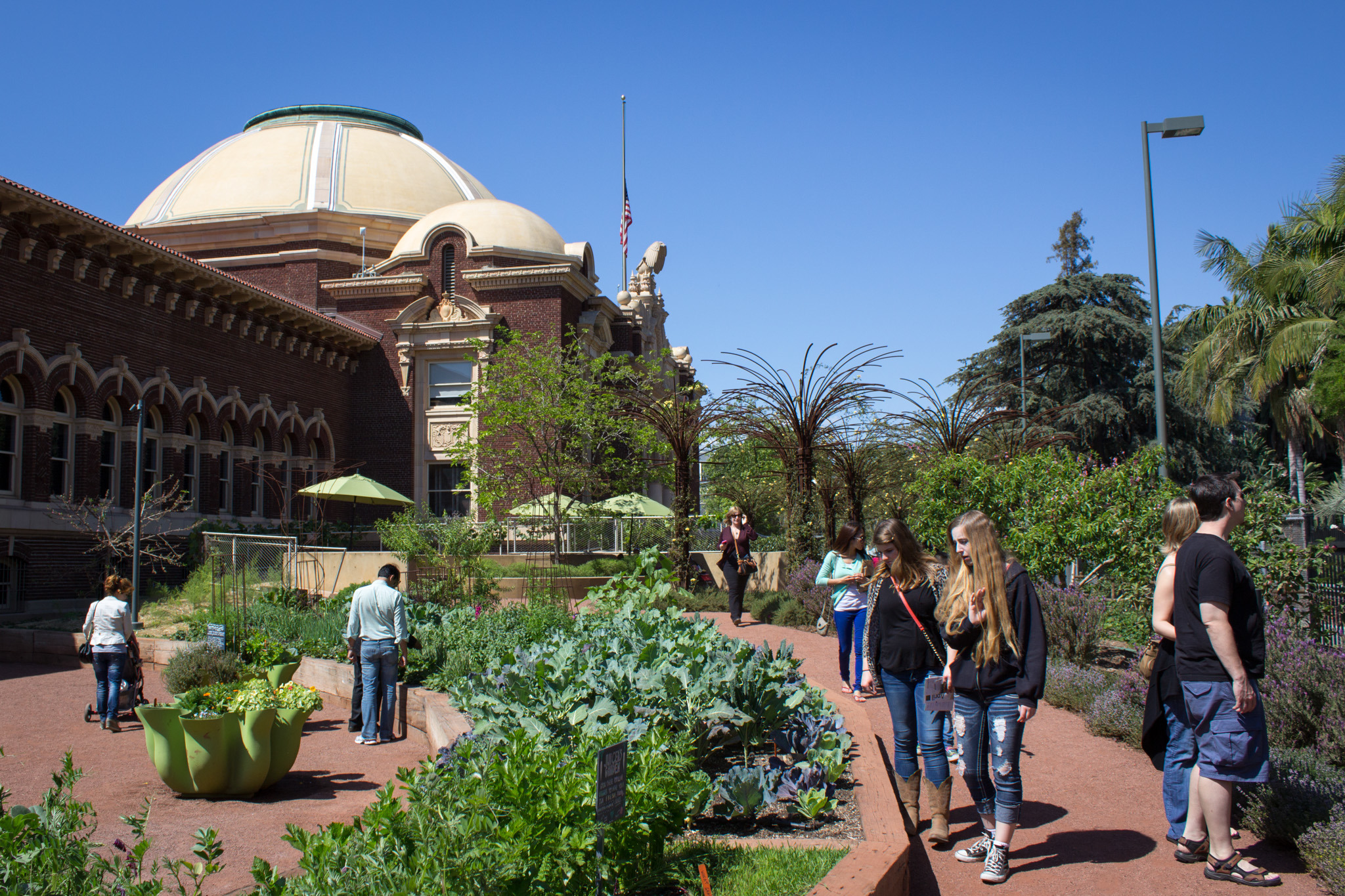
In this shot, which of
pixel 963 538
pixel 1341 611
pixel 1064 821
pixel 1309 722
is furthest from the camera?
pixel 1341 611

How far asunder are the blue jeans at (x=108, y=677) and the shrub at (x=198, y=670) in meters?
0.78

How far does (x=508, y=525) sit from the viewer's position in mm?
26578

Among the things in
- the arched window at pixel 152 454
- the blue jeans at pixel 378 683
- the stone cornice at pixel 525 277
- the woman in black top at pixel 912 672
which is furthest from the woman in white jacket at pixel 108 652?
the stone cornice at pixel 525 277

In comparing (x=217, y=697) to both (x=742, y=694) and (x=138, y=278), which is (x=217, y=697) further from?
(x=138, y=278)

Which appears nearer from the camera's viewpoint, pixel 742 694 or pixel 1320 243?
pixel 742 694

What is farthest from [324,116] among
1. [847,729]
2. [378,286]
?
[847,729]

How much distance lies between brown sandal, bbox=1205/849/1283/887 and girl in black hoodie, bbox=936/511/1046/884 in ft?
3.25

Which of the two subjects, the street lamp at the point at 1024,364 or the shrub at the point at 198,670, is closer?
the shrub at the point at 198,670

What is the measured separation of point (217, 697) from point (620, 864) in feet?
15.7

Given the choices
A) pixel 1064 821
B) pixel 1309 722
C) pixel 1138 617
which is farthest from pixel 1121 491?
pixel 1064 821

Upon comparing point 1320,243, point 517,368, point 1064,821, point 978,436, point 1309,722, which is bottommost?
point 1064,821

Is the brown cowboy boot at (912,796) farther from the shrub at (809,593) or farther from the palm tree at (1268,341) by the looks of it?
the palm tree at (1268,341)

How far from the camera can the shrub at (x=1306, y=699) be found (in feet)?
21.0

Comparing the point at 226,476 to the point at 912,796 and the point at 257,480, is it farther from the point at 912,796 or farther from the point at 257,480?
the point at 912,796
